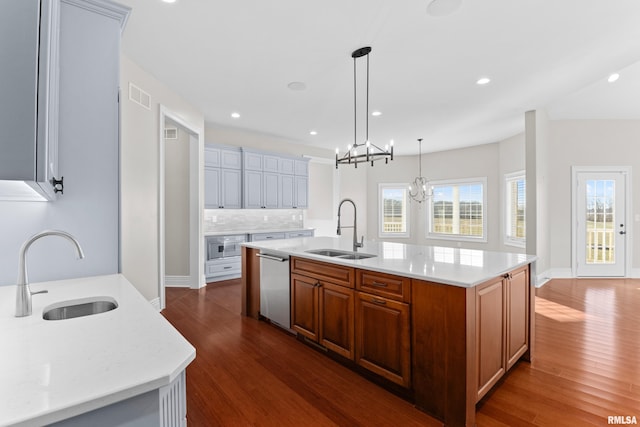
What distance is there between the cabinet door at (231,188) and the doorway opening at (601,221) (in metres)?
6.39

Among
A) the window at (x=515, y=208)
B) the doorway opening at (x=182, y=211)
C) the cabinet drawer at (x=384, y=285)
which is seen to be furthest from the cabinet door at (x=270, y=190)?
the window at (x=515, y=208)

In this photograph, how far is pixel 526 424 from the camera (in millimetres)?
1795

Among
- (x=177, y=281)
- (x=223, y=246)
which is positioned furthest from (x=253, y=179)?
(x=177, y=281)

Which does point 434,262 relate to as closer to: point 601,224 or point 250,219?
point 250,219

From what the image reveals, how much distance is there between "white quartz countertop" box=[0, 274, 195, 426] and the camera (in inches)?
24.2

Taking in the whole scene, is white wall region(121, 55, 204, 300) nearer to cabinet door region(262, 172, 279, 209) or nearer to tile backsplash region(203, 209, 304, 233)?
tile backsplash region(203, 209, 304, 233)

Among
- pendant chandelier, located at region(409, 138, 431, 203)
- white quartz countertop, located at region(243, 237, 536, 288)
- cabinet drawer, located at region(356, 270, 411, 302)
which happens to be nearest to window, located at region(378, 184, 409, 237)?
pendant chandelier, located at region(409, 138, 431, 203)

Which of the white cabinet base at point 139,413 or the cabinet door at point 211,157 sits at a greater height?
the cabinet door at point 211,157

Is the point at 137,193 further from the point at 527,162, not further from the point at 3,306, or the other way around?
the point at 527,162

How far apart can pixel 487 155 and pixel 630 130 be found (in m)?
2.50

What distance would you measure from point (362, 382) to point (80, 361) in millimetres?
1959

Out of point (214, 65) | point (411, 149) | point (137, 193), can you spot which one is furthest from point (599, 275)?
point (137, 193)

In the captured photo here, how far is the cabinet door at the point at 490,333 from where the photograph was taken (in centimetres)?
185

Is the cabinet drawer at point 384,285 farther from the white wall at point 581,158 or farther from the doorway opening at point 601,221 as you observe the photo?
the doorway opening at point 601,221
